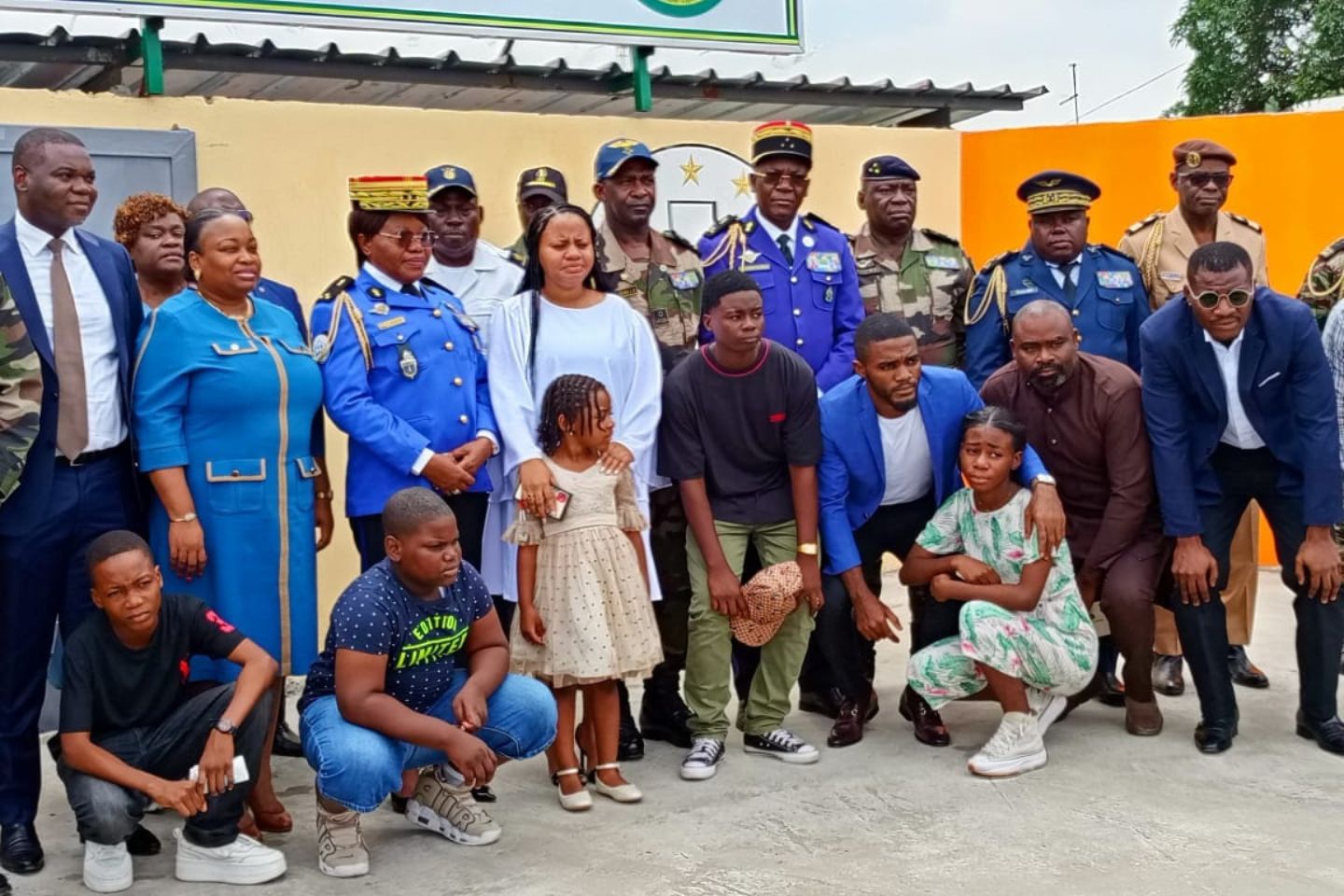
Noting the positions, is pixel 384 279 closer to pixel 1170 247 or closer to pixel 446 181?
pixel 446 181

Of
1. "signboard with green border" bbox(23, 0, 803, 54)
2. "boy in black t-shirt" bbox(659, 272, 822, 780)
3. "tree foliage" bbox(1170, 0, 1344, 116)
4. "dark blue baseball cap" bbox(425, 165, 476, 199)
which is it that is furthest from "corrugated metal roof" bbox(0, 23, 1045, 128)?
"tree foliage" bbox(1170, 0, 1344, 116)

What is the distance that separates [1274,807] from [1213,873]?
2.07 feet

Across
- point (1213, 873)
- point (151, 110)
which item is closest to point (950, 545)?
point (1213, 873)

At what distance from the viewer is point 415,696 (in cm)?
427

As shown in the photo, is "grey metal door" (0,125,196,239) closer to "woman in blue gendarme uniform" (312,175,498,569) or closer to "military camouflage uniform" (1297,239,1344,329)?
"woman in blue gendarme uniform" (312,175,498,569)

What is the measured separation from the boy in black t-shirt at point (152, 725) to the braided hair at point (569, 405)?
3.64 ft

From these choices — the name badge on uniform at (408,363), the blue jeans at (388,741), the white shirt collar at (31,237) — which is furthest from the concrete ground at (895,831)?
the white shirt collar at (31,237)

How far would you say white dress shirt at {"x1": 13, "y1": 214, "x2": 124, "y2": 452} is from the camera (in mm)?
4156

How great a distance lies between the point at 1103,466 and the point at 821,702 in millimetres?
1337

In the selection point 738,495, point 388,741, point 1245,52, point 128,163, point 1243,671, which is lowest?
point 1243,671

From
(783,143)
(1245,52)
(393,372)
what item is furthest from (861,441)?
(1245,52)

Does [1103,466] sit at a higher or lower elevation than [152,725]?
higher

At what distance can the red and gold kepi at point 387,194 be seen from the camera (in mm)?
4637

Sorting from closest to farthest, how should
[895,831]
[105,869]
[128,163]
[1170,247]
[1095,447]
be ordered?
[105,869], [895,831], [1095,447], [128,163], [1170,247]
